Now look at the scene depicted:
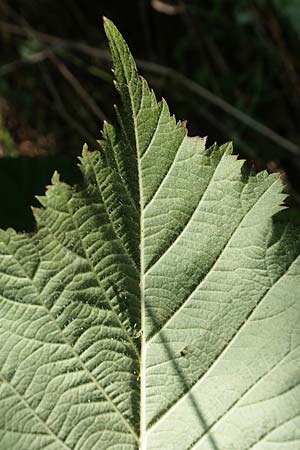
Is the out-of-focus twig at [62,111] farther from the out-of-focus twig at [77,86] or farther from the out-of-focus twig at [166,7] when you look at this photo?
the out-of-focus twig at [166,7]

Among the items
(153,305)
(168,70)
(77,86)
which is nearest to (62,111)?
(77,86)

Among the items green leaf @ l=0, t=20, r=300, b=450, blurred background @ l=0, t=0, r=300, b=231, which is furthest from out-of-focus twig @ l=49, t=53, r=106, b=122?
green leaf @ l=0, t=20, r=300, b=450

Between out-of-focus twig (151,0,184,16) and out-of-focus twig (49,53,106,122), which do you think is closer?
out-of-focus twig (151,0,184,16)

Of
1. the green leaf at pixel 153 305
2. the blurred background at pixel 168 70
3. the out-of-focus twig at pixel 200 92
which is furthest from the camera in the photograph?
the blurred background at pixel 168 70

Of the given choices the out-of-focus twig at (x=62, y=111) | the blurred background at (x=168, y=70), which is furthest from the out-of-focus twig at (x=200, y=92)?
the out-of-focus twig at (x=62, y=111)

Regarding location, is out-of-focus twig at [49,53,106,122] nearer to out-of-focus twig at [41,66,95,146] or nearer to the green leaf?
out-of-focus twig at [41,66,95,146]

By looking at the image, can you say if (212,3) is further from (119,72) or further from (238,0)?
(119,72)

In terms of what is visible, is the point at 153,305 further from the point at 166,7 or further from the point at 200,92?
the point at 166,7
